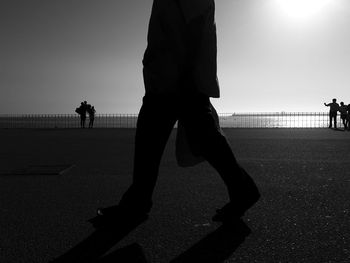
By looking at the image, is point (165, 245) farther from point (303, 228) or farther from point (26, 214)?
point (26, 214)

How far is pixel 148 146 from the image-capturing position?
3.24 m

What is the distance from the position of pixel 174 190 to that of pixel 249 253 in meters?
2.19

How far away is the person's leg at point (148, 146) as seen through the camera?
3209mm

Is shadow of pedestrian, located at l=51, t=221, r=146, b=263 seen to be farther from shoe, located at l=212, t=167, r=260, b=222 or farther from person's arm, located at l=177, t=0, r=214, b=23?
person's arm, located at l=177, t=0, r=214, b=23

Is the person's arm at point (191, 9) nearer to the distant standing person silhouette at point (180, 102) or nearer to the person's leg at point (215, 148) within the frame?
the distant standing person silhouette at point (180, 102)

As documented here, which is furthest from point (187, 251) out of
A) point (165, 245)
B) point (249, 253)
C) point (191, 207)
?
point (191, 207)

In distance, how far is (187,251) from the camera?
258 cm

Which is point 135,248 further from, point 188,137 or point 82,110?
point 82,110

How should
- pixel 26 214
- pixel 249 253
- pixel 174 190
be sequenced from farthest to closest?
pixel 174 190 → pixel 26 214 → pixel 249 253

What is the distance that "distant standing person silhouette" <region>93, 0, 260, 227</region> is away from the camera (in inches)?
125

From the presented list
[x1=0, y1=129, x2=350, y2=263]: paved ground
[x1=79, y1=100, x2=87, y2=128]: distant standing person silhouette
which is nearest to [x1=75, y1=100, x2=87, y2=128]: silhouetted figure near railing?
[x1=79, y1=100, x2=87, y2=128]: distant standing person silhouette

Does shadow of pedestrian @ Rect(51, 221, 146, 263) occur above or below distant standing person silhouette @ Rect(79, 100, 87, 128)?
below

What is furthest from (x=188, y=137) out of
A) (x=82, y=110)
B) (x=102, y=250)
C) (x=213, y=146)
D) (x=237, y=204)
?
(x=82, y=110)

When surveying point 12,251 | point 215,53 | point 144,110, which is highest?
point 215,53
